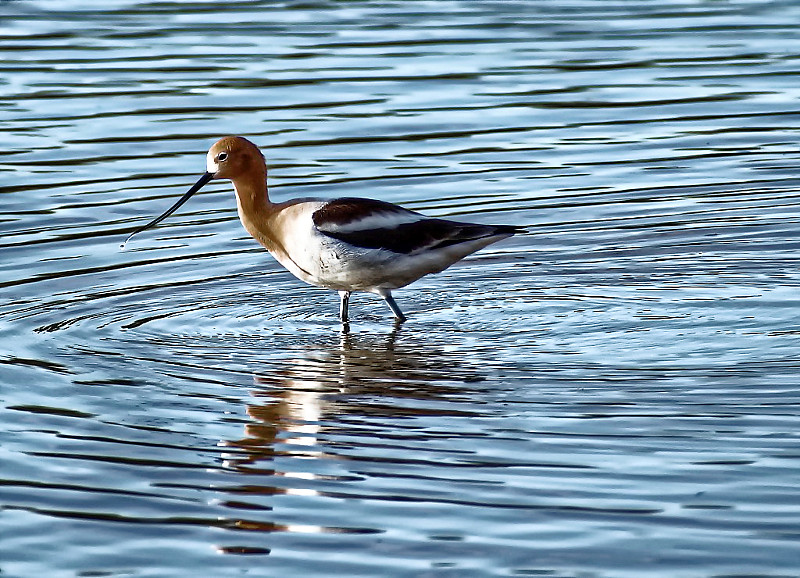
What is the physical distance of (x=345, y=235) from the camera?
1003cm

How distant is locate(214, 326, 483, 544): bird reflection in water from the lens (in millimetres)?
7305

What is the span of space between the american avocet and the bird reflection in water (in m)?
0.41

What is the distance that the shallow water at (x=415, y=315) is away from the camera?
6727 mm

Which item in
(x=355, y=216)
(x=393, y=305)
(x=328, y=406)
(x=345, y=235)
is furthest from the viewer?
(x=393, y=305)

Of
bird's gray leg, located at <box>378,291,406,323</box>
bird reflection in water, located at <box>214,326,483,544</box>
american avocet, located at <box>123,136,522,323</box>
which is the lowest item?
bird reflection in water, located at <box>214,326,483,544</box>

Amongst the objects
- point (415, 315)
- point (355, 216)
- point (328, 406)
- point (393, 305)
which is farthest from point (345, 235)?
point (328, 406)

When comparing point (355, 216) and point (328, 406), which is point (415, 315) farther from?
point (328, 406)

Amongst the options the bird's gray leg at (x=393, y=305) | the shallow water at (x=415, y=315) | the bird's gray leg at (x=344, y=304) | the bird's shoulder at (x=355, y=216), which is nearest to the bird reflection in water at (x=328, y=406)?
the shallow water at (x=415, y=315)

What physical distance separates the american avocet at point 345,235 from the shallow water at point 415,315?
39 cm

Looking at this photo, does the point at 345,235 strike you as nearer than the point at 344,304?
Yes

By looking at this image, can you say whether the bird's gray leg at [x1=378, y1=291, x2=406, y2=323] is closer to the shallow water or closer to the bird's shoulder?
the shallow water

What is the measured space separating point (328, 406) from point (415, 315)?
2223 millimetres

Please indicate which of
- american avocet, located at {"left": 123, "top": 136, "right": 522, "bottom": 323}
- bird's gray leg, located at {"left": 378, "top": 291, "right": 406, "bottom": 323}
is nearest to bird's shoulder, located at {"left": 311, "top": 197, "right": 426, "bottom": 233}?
american avocet, located at {"left": 123, "top": 136, "right": 522, "bottom": 323}

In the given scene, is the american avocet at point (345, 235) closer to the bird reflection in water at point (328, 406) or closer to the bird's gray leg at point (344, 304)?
the bird's gray leg at point (344, 304)
